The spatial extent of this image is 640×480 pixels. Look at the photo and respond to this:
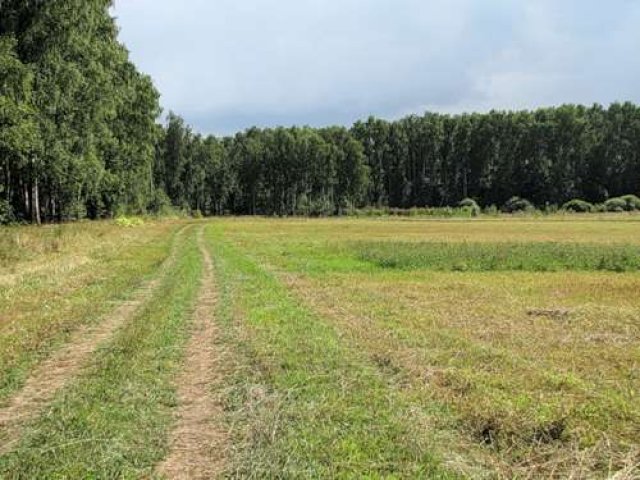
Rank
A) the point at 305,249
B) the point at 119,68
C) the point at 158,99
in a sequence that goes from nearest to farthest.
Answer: the point at 305,249, the point at 119,68, the point at 158,99

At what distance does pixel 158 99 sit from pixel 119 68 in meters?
11.0

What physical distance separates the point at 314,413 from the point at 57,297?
35.9 feet

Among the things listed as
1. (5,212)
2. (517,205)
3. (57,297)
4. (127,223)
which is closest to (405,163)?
(517,205)

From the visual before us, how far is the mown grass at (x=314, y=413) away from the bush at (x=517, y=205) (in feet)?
369

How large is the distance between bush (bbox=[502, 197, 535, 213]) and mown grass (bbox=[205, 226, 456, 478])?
112393 millimetres

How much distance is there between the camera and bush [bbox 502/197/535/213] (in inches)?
4654

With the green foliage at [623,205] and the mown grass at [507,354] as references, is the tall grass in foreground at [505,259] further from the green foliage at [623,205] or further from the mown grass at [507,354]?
the green foliage at [623,205]

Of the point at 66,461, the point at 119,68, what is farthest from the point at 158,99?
the point at 66,461

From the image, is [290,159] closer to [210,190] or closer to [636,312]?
[210,190]

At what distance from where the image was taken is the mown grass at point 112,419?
5703mm

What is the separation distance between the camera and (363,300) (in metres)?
16.2

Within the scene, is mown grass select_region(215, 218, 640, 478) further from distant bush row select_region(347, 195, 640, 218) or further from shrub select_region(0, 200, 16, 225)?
distant bush row select_region(347, 195, 640, 218)

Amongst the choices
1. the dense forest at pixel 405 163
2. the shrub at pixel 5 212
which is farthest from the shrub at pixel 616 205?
the shrub at pixel 5 212

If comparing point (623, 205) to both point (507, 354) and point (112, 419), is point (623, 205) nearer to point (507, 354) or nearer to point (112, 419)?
point (507, 354)
